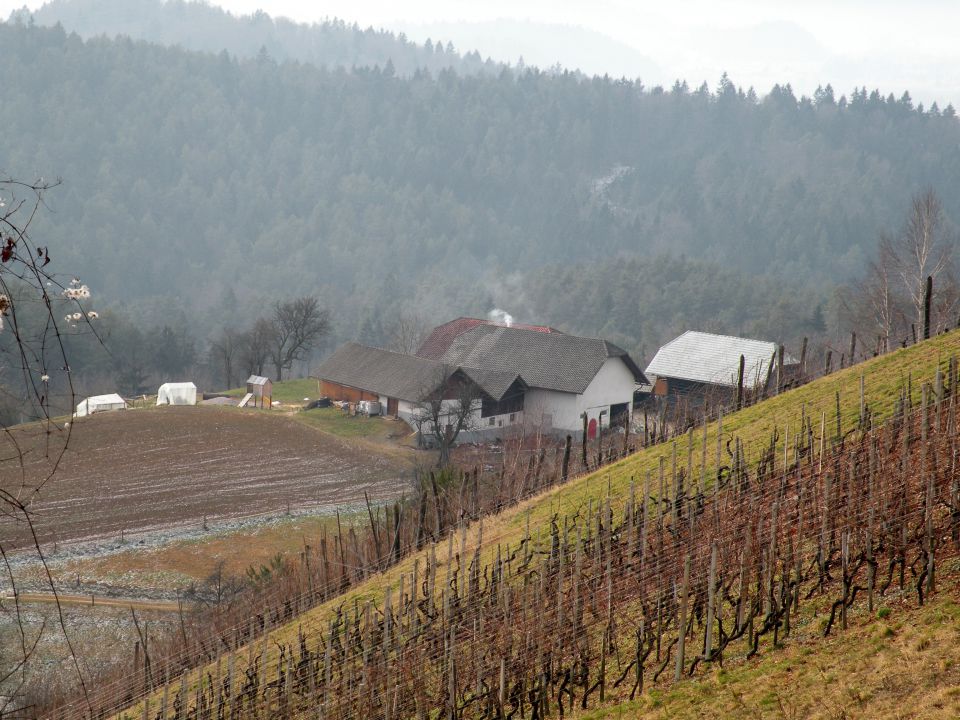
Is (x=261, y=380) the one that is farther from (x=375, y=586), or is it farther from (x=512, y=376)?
(x=375, y=586)

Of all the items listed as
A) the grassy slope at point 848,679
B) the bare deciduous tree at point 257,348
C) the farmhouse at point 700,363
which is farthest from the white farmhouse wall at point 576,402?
the grassy slope at point 848,679

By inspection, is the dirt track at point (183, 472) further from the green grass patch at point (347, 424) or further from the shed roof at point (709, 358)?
the shed roof at point (709, 358)

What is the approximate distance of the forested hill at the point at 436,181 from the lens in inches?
4626

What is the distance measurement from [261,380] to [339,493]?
675 inches

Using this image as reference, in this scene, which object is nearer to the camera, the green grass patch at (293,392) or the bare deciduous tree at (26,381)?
the bare deciduous tree at (26,381)

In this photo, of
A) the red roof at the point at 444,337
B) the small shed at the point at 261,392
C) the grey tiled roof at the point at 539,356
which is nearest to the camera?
the grey tiled roof at the point at 539,356

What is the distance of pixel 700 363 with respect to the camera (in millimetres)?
44500

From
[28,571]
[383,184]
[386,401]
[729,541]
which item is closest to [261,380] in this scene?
[386,401]

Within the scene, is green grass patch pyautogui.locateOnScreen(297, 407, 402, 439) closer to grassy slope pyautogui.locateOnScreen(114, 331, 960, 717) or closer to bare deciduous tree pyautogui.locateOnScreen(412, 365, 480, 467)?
bare deciduous tree pyautogui.locateOnScreen(412, 365, 480, 467)

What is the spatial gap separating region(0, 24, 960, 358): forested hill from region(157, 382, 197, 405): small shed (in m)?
48.2

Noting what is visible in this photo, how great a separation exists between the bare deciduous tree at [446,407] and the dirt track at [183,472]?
8.36 ft

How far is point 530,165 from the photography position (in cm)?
16125

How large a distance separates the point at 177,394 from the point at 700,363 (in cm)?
2351

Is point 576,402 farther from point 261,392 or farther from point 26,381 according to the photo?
point 26,381
